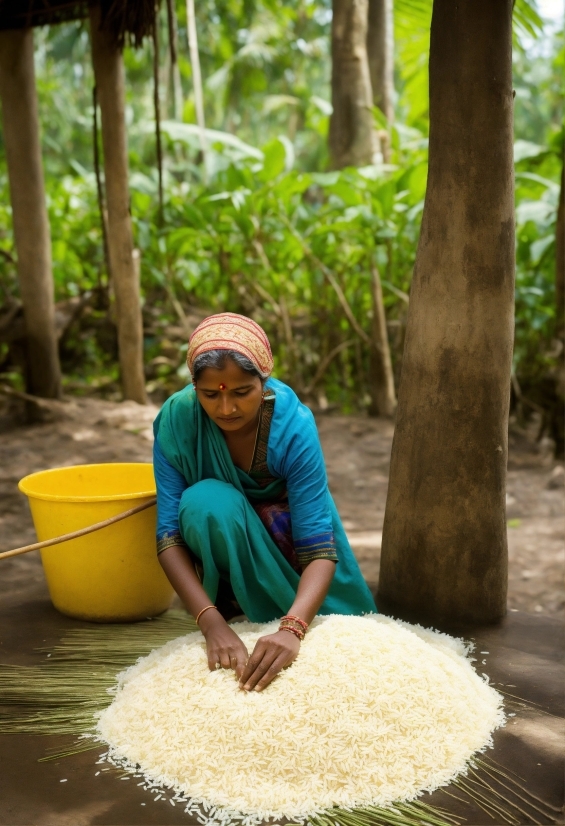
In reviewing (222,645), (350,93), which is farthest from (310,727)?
(350,93)

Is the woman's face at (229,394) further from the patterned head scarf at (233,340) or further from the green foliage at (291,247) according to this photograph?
the green foliage at (291,247)

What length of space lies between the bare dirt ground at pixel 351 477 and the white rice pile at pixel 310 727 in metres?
0.95

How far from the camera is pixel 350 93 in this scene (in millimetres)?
4953

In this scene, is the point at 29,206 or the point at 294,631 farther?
the point at 29,206

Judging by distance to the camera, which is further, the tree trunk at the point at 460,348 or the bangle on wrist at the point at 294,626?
the tree trunk at the point at 460,348

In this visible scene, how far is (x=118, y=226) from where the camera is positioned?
14.3ft

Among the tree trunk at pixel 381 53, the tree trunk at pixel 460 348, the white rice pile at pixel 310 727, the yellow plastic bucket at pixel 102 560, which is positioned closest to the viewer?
the white rice pile at pixel 310 727

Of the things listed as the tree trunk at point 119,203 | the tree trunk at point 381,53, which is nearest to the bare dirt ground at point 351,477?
the tree trunk at point 119,203

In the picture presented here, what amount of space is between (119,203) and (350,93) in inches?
65.7

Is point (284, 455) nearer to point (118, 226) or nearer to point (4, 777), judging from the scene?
point (4, 777)

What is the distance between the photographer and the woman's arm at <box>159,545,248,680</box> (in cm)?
180

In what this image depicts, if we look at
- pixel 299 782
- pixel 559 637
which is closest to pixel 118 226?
pixel 559 637

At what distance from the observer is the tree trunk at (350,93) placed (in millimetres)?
4836

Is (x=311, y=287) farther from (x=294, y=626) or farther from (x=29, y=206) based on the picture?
(x=294, y=626)
